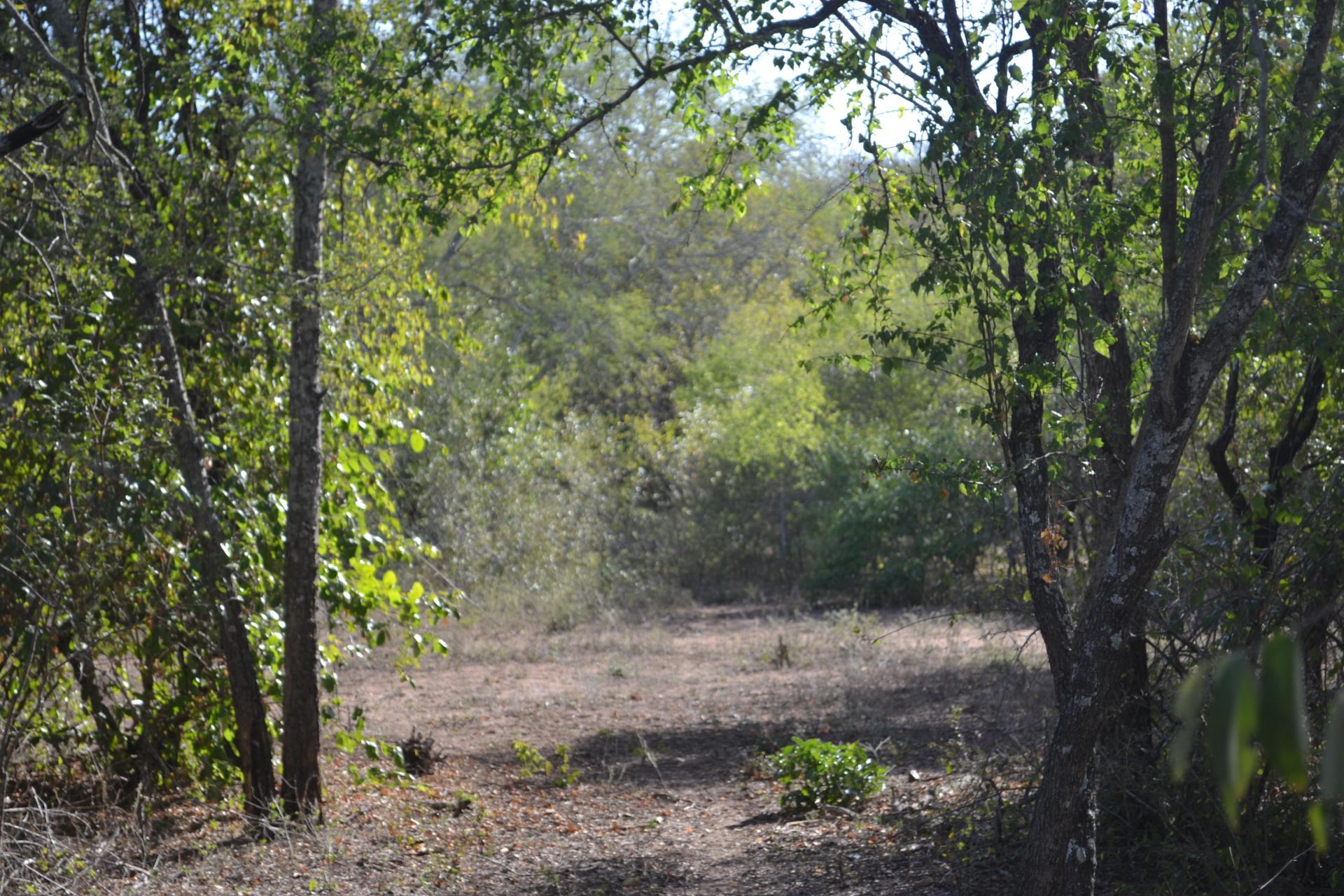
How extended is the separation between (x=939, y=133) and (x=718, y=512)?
606 inches

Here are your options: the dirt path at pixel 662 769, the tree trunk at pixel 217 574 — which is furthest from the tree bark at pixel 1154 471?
the tree trunk at pixel 217 574

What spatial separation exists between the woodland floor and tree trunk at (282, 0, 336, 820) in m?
0.40

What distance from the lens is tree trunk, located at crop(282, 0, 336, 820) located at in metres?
6.40

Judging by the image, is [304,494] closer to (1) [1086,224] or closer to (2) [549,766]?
(2) [549,766]

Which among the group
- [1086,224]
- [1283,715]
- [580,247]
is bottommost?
[1283,715]

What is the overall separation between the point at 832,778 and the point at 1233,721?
6537mm

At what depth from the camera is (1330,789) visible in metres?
0.78

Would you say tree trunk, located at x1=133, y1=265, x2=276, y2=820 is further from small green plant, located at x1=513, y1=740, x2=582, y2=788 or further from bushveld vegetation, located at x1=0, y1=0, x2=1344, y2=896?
small green plant, located at x1=513, y1=740, x2=582, y2=788

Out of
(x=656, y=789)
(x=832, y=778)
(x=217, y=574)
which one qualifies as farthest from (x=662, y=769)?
(x=217, y=574)

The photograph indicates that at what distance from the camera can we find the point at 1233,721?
0.78 metres

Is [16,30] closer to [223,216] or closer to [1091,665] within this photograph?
[223,216]

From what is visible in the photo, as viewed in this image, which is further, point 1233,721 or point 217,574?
point 217,574

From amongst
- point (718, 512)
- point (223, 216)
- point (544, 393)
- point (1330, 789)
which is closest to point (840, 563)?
point (718, 512)

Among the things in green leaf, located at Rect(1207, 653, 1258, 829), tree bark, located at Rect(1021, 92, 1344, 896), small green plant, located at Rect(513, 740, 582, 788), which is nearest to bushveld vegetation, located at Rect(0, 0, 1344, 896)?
tree bark, located at Rect(1021, 92, 1344, 896)
